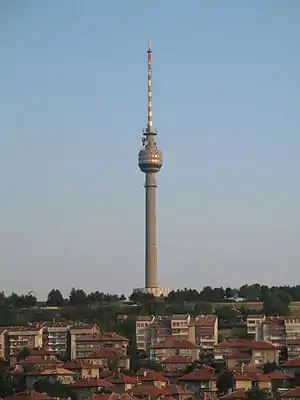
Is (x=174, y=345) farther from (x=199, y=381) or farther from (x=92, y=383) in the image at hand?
(x=92, y=383)

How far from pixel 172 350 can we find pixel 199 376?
9562mm

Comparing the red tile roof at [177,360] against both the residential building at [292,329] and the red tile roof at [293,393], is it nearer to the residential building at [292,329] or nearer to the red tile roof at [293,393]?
the residential building at [292,329]

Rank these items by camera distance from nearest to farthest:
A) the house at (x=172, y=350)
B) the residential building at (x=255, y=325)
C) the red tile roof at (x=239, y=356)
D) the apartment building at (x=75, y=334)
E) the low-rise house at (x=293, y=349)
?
the red tile roof at (x=239, y=356)
the low-rise house at (x=293, y=349)
the house at (x=172, y=350)
the apartment building at (x=75, y=334)
the residential building at (x=255, y=325)

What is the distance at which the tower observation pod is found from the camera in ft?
265

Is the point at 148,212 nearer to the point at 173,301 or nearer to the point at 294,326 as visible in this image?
the point at 173,301

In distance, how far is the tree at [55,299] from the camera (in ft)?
247

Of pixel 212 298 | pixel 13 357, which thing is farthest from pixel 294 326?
pixel 212 298

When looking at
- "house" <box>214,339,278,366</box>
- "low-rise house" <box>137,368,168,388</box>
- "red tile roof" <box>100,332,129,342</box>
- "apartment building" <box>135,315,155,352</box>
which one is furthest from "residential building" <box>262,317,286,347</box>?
"low-rise house" <box>137,368,168,388</box>

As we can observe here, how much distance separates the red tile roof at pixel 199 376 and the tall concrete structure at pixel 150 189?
34.1m

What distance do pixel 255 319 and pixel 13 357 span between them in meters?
12.3

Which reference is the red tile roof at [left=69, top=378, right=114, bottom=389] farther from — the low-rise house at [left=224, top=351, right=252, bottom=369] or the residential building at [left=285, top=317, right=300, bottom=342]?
the residential building at [left=285, top=317, right=300, bottom=342]

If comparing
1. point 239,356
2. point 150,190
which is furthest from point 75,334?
point 150,190

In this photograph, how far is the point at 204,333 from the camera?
5878 cm

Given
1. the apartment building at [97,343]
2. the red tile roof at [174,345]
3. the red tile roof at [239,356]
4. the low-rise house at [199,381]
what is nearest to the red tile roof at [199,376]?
the low-rise house at [199,381]
